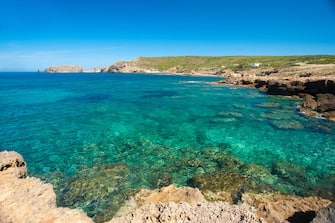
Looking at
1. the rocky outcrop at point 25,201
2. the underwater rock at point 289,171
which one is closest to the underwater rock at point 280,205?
the underwater rock at point 289,171

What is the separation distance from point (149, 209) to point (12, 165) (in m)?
7.16

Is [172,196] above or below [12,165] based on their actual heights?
below

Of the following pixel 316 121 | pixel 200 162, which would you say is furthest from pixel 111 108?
pixel 316 121

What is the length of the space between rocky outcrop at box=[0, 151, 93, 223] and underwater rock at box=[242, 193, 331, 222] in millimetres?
7018

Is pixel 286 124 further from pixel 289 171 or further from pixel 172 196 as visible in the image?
pixel 172 196

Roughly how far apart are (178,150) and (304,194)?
392 inches

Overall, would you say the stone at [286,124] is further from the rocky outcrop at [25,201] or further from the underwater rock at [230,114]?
the rocky outcrop at [25,201]

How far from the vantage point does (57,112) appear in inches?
1481

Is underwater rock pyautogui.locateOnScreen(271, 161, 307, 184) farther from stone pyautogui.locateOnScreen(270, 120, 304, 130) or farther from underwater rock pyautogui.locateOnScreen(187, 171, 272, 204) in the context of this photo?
stone pyautogui.locateOnScreen(270, 120, 304, 130)

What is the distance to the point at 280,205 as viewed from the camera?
10891mm

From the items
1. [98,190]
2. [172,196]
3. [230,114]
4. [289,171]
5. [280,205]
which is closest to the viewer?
[280,205]

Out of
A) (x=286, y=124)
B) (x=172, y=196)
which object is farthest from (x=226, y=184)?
(x=286, y=124)

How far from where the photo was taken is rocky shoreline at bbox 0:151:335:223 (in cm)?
761

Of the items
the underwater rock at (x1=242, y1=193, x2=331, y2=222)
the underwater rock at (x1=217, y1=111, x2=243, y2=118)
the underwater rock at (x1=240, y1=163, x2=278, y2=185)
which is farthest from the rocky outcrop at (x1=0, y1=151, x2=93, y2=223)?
the underwater rock at (x1=217, y1=111, x2=243, y2=118)
